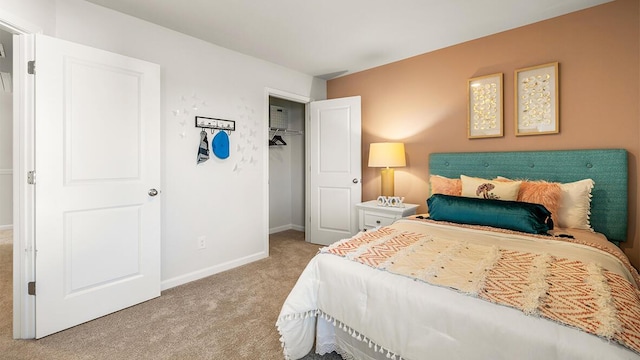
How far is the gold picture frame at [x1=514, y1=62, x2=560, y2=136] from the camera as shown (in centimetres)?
252

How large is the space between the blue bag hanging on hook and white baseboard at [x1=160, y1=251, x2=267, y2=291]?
1181 millimetres

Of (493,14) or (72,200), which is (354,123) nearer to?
(493,14)

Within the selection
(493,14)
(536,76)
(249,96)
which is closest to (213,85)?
(249,96)

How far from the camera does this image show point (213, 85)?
2971 millimetres

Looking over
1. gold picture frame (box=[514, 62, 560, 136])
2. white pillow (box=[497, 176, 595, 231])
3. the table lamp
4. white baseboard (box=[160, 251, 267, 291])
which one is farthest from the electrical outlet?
gold picture frame (box=[514, 62, 560, 136])

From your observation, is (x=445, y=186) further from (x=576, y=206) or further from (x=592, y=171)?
(x=592, y=171)

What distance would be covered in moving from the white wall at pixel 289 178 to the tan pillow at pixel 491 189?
2911mm

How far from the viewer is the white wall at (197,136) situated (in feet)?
7.79

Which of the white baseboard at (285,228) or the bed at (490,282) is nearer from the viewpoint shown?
the bed at (490,282)

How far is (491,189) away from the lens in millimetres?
2410

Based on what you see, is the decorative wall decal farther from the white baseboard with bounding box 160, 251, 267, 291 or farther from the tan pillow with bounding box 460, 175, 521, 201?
the tan pillow with bounding box 460, 175, 521, 201

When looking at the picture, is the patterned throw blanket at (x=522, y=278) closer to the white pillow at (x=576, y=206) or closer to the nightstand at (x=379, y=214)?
the white pillow at (x=576, y=206)

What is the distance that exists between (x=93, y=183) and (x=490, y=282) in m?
2.62

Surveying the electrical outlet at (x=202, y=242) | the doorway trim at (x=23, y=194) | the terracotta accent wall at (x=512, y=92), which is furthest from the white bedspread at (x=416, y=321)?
the doorway trim at (x=23, y=194)
